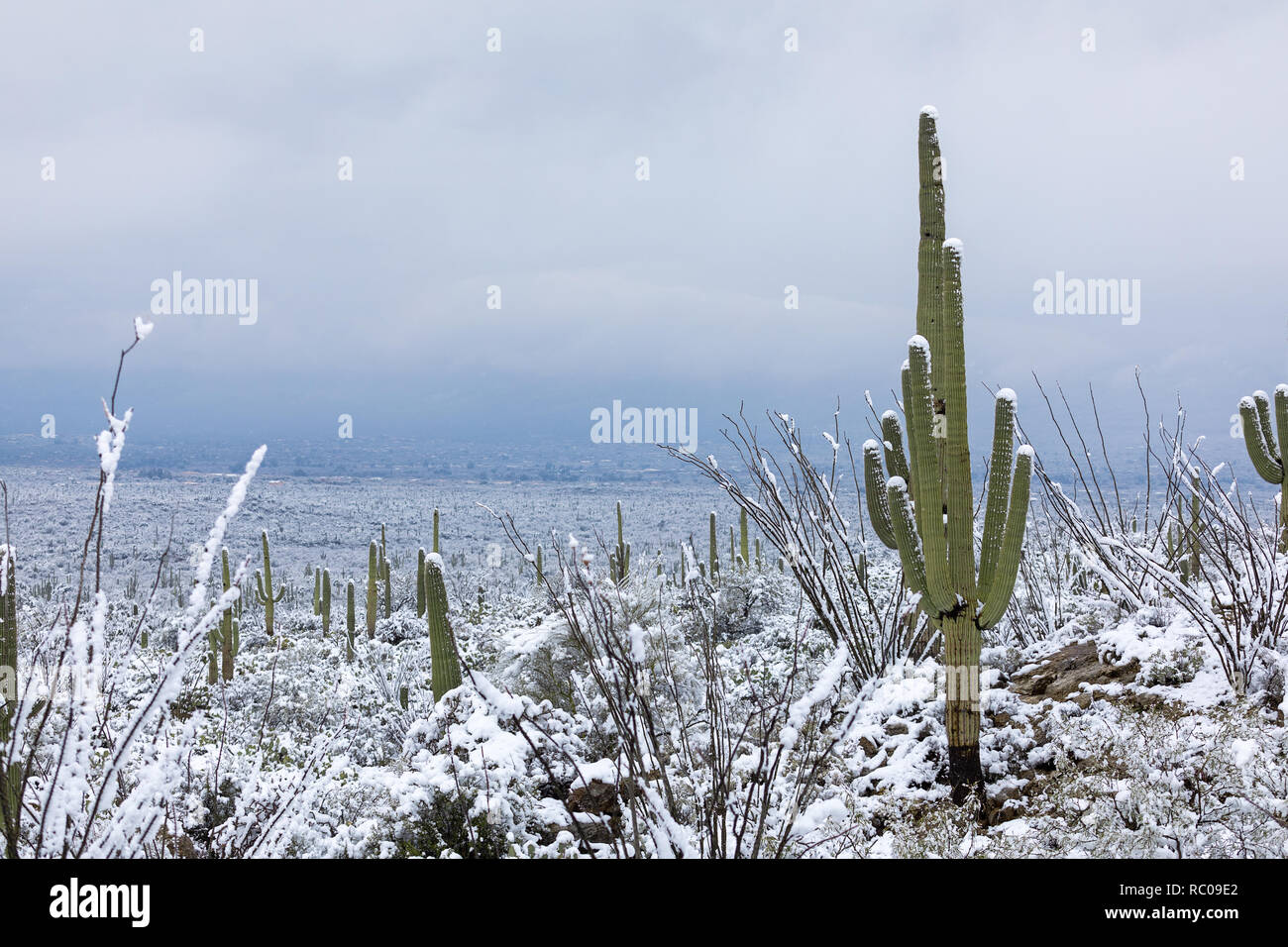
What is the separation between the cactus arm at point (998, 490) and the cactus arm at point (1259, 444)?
15.7ft

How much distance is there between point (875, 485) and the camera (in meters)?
5.04

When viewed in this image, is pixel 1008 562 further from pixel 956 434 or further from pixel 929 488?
pixel 956 434

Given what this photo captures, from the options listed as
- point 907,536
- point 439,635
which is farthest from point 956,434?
point 439,635

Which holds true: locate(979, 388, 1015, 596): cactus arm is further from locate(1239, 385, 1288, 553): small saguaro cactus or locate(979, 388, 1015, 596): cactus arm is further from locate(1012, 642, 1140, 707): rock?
locate(1239, 385, 1288, 553): small saguaro cactus

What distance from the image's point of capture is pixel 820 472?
5.55 metres

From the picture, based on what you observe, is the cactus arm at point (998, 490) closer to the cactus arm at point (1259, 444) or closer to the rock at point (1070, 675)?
the rock at point (1070, 675)

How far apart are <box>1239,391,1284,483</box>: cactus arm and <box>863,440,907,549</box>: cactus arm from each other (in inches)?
166

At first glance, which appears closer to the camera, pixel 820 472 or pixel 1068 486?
pixel 820 472

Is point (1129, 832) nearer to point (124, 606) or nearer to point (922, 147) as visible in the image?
point (922, 147)

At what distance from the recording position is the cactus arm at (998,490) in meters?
3.69

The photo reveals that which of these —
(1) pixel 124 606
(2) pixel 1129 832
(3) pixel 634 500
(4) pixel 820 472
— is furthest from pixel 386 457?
(2) pixel 1129 832

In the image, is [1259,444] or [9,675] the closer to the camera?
[9,675]

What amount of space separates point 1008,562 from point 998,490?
33 centimetres
